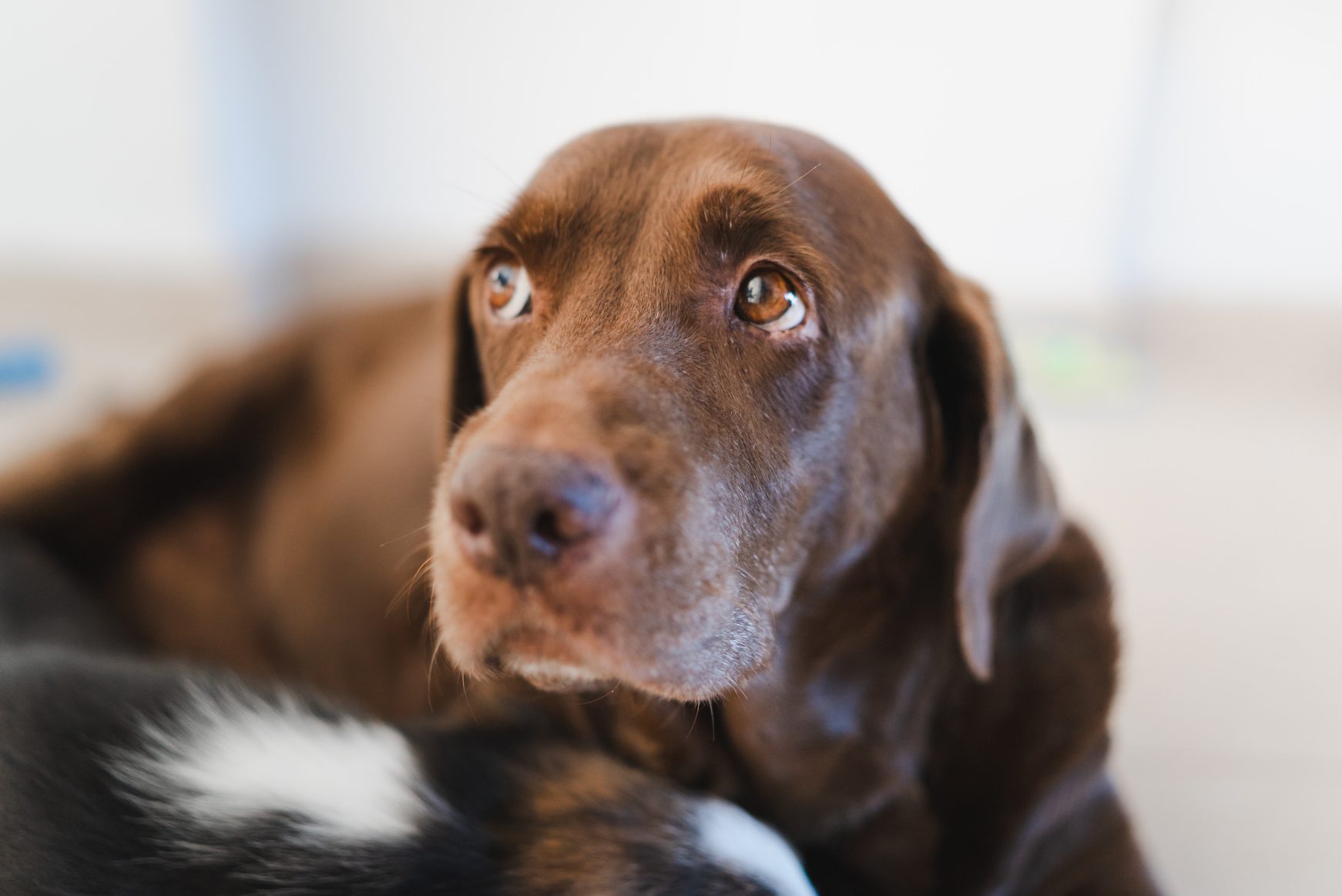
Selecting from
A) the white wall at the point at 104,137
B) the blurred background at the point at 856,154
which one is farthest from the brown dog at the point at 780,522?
the white wall at the point at 104,137

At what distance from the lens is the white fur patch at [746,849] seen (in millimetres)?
1205

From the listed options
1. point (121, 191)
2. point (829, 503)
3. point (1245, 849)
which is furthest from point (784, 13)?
point (1245, 849)

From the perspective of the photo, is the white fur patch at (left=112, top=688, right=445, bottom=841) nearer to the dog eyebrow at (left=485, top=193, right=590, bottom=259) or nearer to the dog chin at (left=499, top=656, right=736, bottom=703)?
the dog chin at (left=499, top=656, right=736, bottom=703)

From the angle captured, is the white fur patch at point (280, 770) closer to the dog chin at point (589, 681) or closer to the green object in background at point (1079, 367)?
the dog chin at point (589, 681)

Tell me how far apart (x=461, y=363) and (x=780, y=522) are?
0.65 meters

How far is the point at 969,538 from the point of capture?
4.59 feet

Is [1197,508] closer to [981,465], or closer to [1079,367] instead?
[1079,367]

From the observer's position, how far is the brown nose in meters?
1.00

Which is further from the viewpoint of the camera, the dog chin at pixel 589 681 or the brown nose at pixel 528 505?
the dog chin at pixel 589 681

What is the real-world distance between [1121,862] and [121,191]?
134 inches

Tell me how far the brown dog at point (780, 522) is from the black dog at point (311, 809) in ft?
0.53

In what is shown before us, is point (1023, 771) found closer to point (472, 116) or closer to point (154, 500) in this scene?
point (154, 500)

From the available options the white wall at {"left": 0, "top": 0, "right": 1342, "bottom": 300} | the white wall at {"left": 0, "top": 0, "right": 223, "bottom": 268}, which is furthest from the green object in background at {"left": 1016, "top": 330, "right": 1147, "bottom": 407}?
the white wall at {"left": 0, "top": 0, "right": 223, "bottom": 268}

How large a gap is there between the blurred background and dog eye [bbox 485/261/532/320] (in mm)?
1483
